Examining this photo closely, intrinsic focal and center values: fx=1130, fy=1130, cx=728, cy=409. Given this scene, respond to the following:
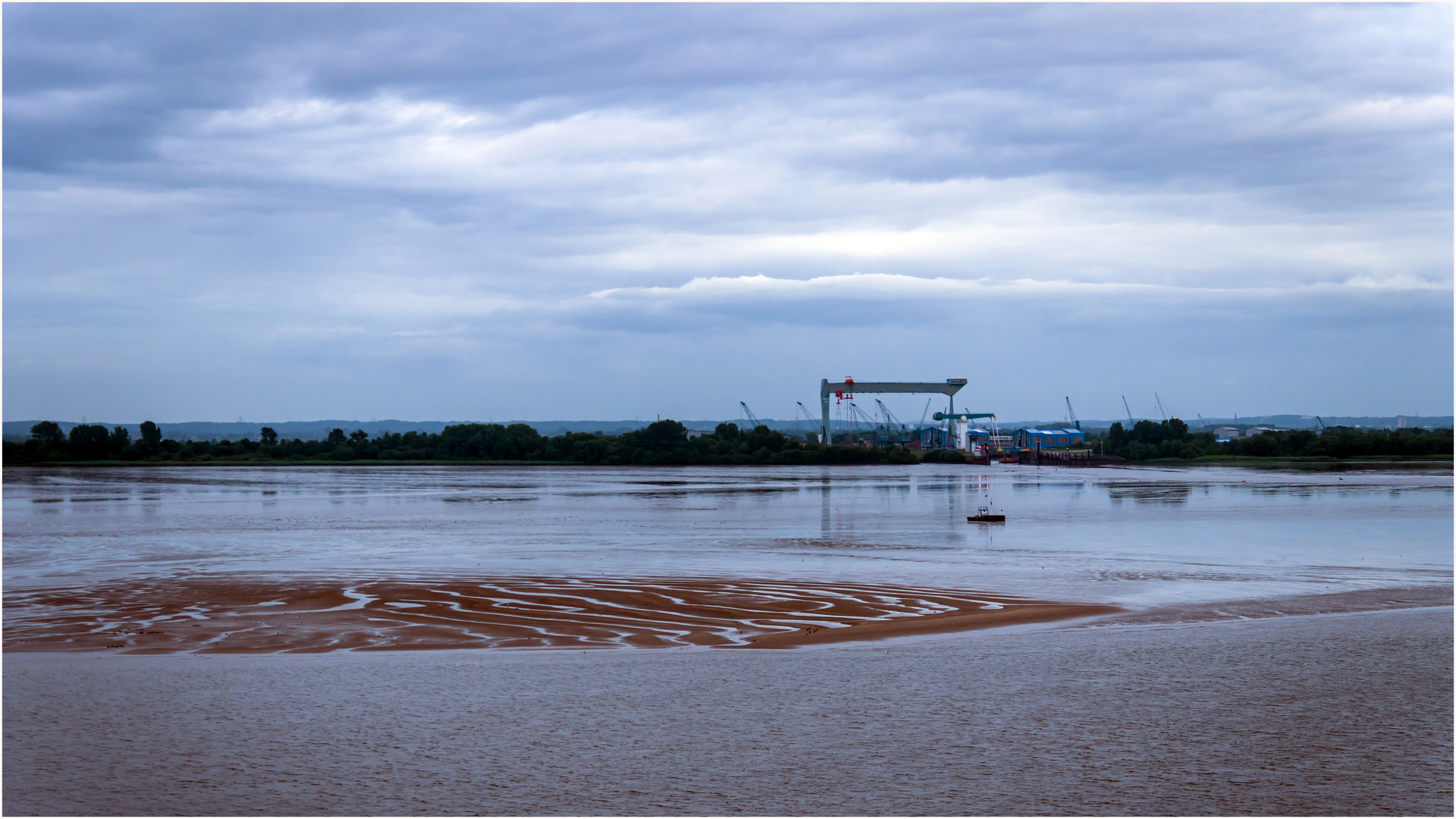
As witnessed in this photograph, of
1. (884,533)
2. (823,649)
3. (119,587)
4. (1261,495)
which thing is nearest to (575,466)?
(1261,495)

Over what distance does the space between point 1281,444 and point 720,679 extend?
398 feet

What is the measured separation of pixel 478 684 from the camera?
35.1ft

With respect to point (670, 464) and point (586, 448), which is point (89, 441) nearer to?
point (586, 448)

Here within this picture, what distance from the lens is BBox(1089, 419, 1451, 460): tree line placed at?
109000mm

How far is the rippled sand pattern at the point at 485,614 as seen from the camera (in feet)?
43.3

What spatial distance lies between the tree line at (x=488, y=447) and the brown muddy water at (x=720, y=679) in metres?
87.6

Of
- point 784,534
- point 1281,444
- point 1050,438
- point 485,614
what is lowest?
point 784,534

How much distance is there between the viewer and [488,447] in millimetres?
117688

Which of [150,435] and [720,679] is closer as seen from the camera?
[720,679]

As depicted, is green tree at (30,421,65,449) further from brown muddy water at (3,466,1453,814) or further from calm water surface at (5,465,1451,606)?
brown muddy water at (3,466,1453,814)

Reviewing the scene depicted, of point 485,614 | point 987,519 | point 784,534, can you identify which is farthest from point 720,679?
point 987,519

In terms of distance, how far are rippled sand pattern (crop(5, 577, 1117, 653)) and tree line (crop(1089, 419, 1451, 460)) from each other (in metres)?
107

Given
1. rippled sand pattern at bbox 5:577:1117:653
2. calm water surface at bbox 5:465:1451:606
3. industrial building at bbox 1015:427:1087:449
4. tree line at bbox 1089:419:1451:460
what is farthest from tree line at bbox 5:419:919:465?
rippled sand pattern at bbox 5:577:1117:653

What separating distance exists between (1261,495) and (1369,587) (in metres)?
33.1
